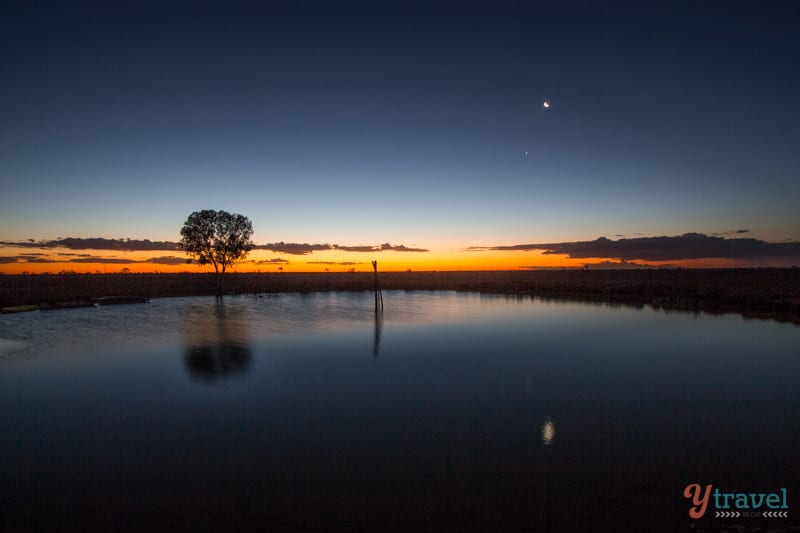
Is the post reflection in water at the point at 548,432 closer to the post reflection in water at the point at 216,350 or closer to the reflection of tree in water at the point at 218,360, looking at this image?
the post reflection in water at the point at 216,350

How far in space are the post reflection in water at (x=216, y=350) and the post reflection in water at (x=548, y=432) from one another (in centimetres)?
1060

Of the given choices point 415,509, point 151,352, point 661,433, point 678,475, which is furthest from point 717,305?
point 151,352

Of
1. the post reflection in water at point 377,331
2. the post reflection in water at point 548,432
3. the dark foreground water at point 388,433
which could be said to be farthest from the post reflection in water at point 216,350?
the post reflection in water at point 548,432

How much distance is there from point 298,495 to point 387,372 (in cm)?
897

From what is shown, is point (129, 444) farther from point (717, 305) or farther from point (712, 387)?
point (717, 305)

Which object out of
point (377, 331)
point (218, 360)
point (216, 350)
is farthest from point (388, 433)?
point (377, 331)

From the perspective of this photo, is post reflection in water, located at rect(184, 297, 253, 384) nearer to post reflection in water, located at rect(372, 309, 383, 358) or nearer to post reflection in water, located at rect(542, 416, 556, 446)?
post reflection in water, located at rect(372, 309, 383, 358)

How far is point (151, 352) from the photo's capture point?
18.2m

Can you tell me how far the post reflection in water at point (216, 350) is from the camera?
49.3ft

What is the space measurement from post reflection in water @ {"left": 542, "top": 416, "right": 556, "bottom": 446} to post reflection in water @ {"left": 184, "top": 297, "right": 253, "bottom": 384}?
10598 mm

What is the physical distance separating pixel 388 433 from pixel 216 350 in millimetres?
12540

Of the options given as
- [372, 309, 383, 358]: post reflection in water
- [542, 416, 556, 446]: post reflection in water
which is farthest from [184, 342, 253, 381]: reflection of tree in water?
[542, 416, 556, 446]: post reflection in water

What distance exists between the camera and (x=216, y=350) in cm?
1878

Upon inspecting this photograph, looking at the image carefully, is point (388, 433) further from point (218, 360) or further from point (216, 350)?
point (216, 350)
